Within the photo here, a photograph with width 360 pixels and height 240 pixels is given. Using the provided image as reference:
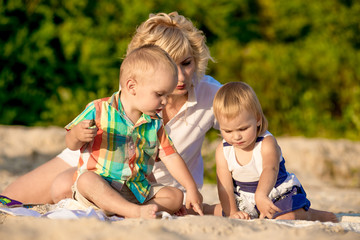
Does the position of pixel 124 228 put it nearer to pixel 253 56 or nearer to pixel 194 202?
pixel 194 202

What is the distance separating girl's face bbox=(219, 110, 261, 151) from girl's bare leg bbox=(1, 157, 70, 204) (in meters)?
1.37

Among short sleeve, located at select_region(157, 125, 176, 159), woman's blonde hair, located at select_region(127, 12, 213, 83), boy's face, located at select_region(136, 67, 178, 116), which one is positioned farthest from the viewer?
woman's blonde hair, located at select_region(127, 12, 213, 83)

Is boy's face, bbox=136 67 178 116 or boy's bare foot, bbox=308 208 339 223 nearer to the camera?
boy's face, bbox=136 67 178 116

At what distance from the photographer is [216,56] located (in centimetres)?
886

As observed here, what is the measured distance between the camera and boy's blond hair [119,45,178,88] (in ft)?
8.79

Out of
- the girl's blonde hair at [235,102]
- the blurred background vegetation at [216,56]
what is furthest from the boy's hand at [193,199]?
the blurred background vegetation at [216,56]

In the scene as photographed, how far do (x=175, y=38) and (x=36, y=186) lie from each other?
1492 mm

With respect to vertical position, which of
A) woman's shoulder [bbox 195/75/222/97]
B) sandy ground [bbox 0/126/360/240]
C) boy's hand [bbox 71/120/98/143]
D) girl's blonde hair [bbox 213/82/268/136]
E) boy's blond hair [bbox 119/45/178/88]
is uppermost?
boy's blond hair [bbox 119/45/178/88]

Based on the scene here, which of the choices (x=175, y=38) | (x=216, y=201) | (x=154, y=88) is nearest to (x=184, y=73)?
(x=175, y=38)

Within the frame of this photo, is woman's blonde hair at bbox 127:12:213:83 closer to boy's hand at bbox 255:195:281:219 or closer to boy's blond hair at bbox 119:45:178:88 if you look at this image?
boy's blond hair at bbox 119:45:178:88

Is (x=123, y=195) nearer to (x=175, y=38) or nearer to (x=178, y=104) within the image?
(x=178, y=104)

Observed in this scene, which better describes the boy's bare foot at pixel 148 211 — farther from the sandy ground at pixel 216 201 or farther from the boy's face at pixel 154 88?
the boy's face at pixel 154 88

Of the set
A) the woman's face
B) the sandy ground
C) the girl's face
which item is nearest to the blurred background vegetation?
the sandy ground

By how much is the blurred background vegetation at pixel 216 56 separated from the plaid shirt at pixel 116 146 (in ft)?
16.5
